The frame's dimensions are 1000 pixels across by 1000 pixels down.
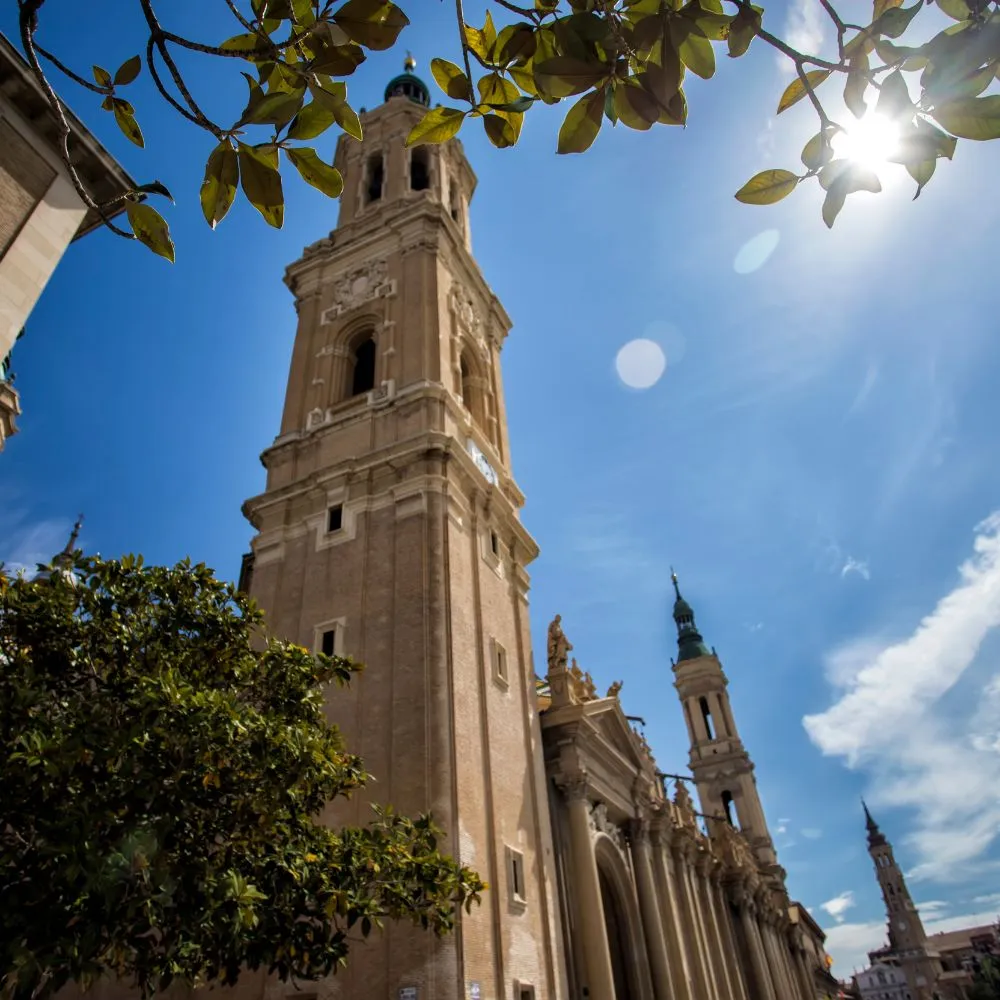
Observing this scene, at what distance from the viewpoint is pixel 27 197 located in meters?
11.8

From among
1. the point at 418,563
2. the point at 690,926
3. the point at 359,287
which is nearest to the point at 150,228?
the point at 418,563

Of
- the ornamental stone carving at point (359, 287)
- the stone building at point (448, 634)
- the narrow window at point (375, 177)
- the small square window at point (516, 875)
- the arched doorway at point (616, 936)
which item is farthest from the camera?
the narrow window at point (375, 177)

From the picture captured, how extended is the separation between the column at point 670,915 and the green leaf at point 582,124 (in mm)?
23829

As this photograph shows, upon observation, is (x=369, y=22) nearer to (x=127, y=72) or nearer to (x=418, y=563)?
(x=127, y=72)

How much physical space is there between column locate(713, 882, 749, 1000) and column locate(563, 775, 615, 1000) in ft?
47.6

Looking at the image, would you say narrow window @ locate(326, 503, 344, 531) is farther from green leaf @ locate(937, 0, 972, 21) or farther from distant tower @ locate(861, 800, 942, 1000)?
distant tower @ locate(861, 800, 942, 1000)

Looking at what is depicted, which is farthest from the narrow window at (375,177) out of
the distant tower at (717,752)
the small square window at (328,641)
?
the distant tower at (717,752)

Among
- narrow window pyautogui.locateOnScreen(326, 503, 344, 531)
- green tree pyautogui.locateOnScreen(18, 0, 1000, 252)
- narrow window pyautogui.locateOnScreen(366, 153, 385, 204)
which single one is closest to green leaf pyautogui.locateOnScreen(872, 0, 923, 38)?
green tree pyautogui.locateOnScreen(18, 0, 1000, 252)

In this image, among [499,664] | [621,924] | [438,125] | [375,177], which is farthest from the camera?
[375,177]

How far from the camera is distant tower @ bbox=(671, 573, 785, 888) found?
2044 inches

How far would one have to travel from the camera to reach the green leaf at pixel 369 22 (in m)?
2.30

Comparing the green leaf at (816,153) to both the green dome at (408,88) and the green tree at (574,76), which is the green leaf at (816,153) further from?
the green dome at (408,88)

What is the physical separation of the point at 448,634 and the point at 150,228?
46.9 feet

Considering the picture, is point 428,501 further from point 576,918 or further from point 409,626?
point 576,918
